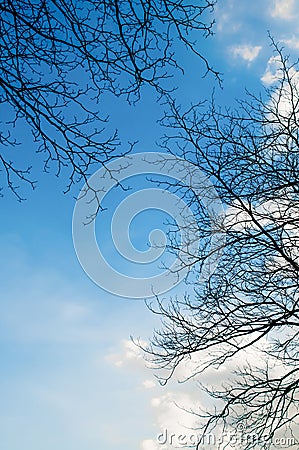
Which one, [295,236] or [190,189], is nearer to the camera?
[295,236]

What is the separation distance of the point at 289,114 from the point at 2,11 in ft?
10.9

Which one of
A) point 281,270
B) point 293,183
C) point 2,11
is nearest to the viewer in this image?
point 2,11

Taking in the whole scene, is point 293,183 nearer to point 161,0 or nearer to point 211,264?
point 211,264

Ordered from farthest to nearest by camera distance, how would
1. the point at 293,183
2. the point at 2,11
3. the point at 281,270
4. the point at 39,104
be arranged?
the point at 281,270
the point at 293,183
the point at 39,104
the point at 2,11

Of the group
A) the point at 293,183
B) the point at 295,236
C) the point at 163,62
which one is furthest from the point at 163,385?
the point at 163,62

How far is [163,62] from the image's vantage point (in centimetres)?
309

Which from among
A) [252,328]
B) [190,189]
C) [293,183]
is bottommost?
[252,328]

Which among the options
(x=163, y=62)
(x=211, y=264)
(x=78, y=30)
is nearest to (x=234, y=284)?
(x=211, y=264)

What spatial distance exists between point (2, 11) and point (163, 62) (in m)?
0.94

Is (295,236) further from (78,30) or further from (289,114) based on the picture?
(78,30)

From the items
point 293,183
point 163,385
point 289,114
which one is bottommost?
point 163,385

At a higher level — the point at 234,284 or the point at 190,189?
the point at 190,189

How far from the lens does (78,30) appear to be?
2.94m

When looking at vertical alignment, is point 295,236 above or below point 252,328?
above
